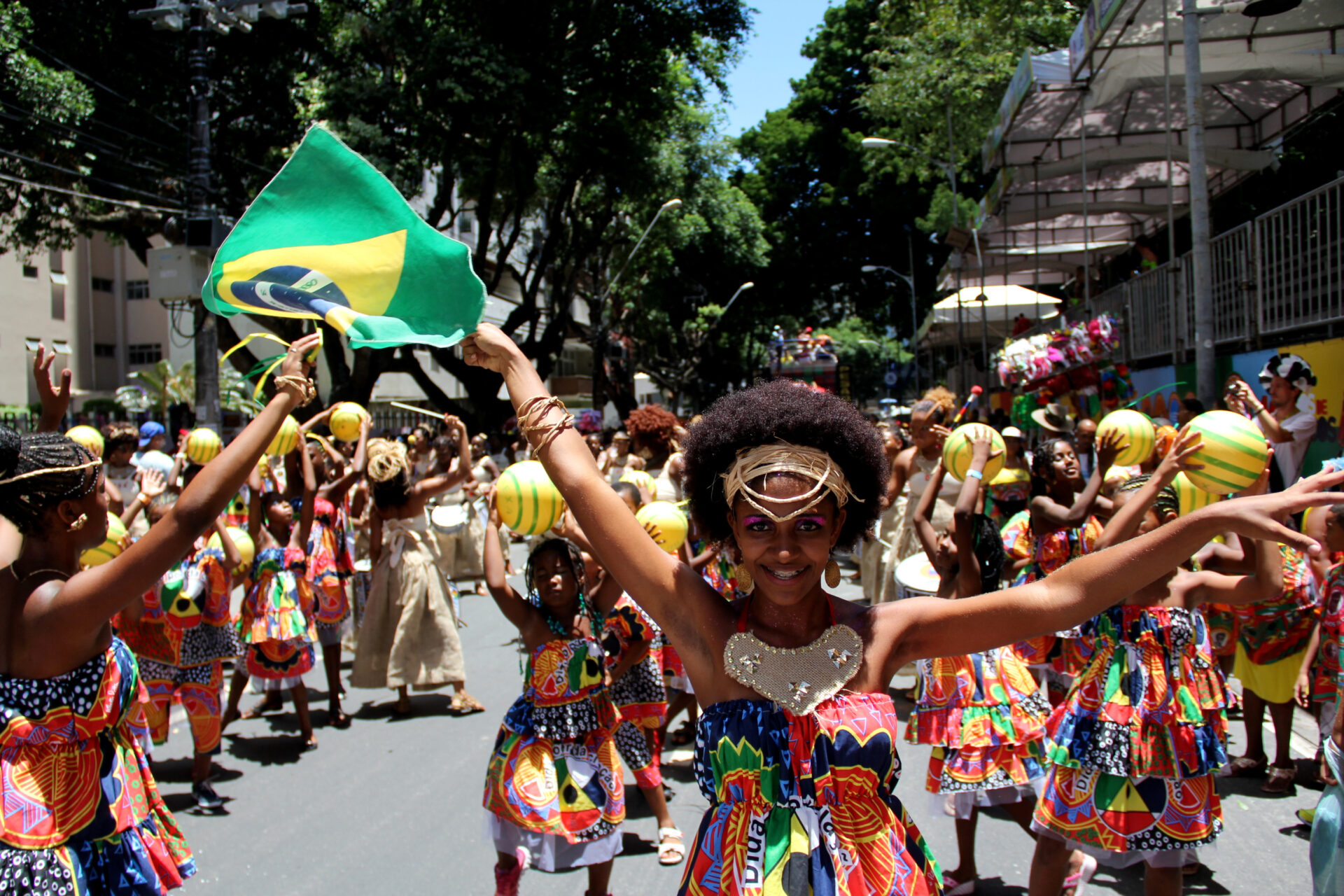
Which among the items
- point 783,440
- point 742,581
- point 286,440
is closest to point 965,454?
point 742,581

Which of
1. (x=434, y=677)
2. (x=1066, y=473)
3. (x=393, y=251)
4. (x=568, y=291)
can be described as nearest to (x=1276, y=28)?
(x=1066, y=473)

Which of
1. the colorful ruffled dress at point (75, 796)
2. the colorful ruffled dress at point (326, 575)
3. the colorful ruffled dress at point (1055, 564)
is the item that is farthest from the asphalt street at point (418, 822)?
the colorful ruffled dress at point (75, 796)

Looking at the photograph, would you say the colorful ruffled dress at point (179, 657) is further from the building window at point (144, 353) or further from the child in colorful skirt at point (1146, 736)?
the building window at point (144, 353)

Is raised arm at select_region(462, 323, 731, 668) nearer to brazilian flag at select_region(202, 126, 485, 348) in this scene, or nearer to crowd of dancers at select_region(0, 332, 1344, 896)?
crowd of dancers at select_region(0, 332, 1344, 896)

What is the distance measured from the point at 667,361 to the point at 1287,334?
Answer: 3711cm

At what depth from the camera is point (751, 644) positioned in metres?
2.32

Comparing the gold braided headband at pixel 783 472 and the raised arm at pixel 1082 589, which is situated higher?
the gold braided headband at pixel 783 472

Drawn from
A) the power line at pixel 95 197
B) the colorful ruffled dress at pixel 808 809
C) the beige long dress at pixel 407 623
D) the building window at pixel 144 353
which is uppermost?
the building window at pixel 144 353

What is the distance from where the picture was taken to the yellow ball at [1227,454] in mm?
3051

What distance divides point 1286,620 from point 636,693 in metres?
3.61

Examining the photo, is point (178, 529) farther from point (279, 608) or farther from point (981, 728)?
point (279, 608)

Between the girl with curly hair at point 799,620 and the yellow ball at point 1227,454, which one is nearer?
the girl with curly hair at point 799,620

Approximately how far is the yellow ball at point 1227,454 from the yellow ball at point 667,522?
2.54 meters

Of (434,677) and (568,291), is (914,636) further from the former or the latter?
(568,291)
